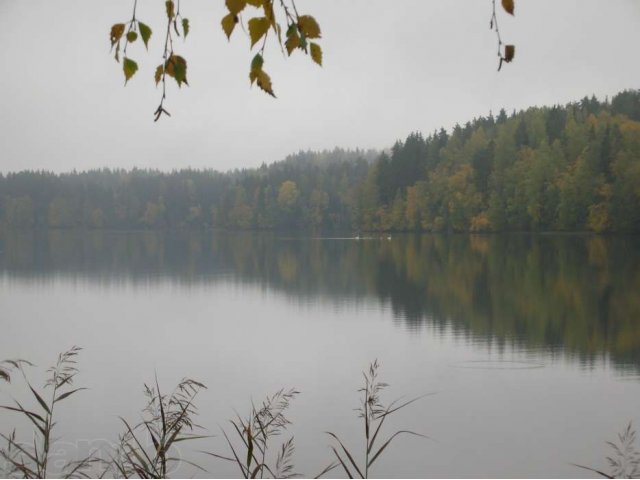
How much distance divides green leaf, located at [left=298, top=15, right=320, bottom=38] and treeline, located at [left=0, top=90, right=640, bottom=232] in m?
59.0

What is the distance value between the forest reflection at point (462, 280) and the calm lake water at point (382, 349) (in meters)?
0.13

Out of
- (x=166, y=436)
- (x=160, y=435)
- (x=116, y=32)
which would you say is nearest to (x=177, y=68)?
(x=116, y=32)

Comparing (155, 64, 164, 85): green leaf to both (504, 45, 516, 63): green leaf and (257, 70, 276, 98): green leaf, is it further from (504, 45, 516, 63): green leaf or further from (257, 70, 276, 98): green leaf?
(504, 45, 516, 63): green leaf

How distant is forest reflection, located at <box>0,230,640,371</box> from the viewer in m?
18.8

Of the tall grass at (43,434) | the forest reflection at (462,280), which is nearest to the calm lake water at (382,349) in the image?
the forest reflection at (462,280)

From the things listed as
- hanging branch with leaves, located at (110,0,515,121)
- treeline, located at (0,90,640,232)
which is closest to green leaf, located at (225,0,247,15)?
hanging branch with leaves, located at (110,0,515,121)

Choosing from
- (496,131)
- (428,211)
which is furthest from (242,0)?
(496,131)

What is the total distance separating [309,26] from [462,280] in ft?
96.1

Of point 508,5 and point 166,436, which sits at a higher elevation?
point 508,5

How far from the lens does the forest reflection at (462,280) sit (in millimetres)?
18781

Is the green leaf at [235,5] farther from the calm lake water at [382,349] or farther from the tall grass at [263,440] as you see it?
the calm lake water at [382,349]

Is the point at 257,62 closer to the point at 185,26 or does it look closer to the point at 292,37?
the point at 292,37

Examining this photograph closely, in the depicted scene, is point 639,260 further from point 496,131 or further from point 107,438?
point 496,131

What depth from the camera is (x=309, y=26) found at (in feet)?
6.80
